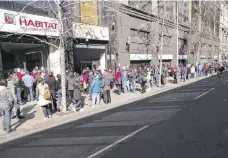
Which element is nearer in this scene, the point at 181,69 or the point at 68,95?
the point at 68,95

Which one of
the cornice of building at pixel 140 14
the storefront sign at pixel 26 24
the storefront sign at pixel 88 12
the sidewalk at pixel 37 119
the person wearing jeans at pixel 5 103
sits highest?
the cornice of building at pixel 140 14

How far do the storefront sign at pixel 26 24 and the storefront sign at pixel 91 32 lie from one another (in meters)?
1.81

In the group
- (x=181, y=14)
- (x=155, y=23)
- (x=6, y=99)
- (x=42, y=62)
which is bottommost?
(x=6, y=99)

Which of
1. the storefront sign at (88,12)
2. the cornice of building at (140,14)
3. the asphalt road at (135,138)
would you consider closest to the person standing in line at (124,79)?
the storefront sign at (88,12)

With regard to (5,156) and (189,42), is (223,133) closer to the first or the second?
(5,156)

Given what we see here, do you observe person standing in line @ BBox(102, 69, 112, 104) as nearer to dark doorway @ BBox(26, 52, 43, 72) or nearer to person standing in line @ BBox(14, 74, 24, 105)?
person standing in line @ BBox(14, 74, 24, 105)

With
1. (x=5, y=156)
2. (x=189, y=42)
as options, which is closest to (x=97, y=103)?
(x=5, y=156)

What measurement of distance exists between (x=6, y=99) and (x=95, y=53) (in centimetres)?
1291

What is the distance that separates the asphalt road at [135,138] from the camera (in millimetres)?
5740

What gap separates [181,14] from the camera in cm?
3628

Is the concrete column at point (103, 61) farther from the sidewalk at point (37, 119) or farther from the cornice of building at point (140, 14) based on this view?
the sidewalk at point (37, 119)

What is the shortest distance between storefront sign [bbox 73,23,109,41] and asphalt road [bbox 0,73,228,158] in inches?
356

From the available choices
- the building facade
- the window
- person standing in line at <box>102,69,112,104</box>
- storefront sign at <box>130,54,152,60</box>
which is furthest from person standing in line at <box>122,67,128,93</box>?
the window

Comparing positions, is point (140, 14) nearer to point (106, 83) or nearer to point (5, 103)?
point (106, 83)
